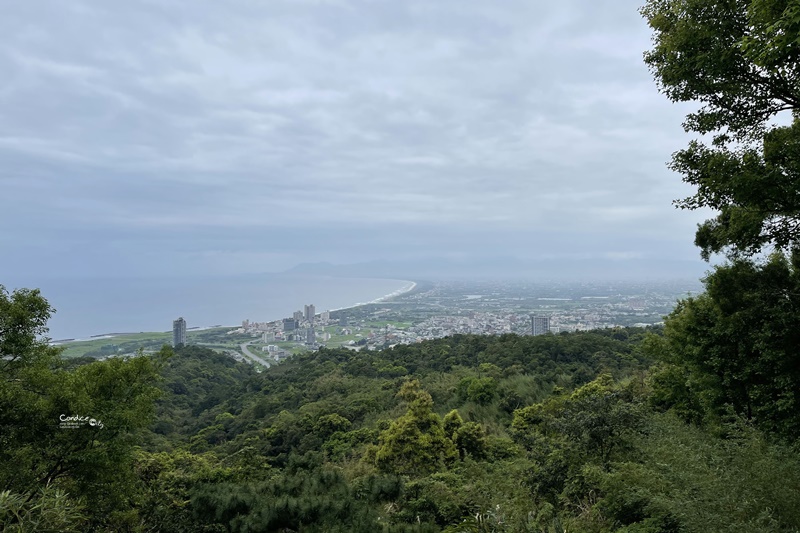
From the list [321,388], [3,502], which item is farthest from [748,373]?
[321,388]

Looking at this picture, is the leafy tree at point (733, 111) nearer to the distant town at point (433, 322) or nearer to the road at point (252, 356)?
the distant town at point (433, 322)

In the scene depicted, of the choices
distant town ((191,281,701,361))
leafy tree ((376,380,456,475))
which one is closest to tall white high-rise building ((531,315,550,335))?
distant town ((191,281,701,361))

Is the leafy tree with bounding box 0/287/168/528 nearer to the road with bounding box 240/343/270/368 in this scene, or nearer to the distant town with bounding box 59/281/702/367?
the distant town with bounding box 59/281/702/367

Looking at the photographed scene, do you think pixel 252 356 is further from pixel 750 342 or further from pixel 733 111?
pixel 733 111

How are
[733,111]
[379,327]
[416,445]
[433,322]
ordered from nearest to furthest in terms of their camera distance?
[733,111] < [416,445] < [433,322] < [379,327]

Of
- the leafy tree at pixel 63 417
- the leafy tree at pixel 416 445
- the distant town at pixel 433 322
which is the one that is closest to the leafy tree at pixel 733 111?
the leafy tree at pixel 416 445

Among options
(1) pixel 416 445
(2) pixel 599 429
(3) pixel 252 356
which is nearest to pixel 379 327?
(3) pixel 252 356

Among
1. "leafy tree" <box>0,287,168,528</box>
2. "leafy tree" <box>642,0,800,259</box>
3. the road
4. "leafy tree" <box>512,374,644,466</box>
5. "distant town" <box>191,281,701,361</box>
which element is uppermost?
"leafy tree" <box>642,0,800,259</box>

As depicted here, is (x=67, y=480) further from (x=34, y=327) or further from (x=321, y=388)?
(x=321, y=388)
